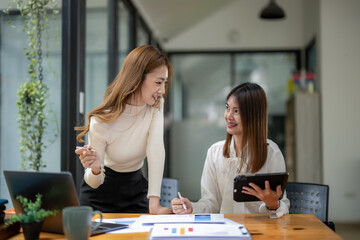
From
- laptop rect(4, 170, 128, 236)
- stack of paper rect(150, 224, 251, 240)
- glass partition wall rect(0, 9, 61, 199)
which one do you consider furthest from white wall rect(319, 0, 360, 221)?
laptop rect(4, 170, 128, 236)

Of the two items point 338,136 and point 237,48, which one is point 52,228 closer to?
point 338,136

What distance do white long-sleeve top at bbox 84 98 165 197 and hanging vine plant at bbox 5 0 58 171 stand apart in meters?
0.66

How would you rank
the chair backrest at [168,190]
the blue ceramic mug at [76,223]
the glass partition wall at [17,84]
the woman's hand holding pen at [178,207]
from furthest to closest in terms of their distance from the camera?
1. the glass partition wall at [17,84]
2. the chair backrest at [168,190]
3. the woman's hand holding pen at [178,207]
4. the blue ceramic mug at [76,223]

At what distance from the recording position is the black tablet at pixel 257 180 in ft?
4.98

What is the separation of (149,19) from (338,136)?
108 inches

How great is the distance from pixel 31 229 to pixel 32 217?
4 centimetres

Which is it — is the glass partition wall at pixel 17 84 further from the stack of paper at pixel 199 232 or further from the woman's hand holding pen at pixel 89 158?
the stack of paper at pixel 199 232

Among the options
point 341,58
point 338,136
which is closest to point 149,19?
point 341,58

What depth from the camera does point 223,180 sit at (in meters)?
2.00

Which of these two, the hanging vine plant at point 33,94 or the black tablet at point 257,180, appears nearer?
the black tablet at point 257,180

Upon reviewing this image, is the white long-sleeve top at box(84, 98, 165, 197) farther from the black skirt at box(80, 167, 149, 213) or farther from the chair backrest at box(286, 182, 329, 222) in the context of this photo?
the chair backrest at box(286, 182, 329, 222)

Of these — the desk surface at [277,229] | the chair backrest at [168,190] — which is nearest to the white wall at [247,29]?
the chair backrest at [168,190]

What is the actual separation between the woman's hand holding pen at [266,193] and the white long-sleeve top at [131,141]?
420 millimetres

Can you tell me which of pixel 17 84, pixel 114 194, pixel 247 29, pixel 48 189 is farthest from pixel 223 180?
pixel 247 29
